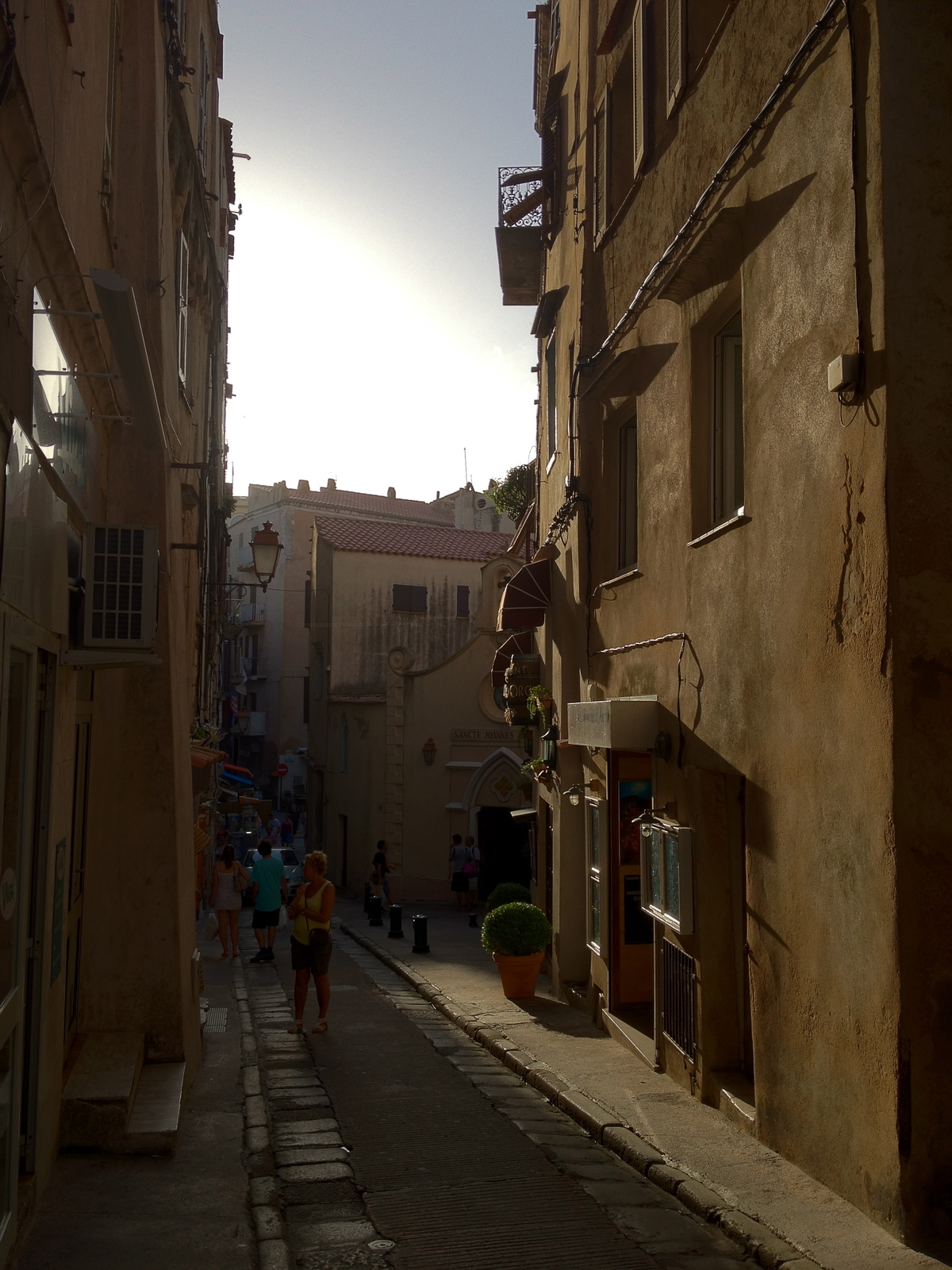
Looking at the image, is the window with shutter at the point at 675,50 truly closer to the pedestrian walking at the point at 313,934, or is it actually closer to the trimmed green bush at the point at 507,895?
the pedestrian walking at the point at 313,934

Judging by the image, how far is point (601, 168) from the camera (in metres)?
13.0

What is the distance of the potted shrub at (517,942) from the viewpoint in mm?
13406

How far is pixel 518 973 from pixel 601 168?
9230 millimetres

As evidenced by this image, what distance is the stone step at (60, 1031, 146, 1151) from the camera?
22.8ft

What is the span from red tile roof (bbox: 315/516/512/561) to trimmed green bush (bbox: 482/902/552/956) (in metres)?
25.1

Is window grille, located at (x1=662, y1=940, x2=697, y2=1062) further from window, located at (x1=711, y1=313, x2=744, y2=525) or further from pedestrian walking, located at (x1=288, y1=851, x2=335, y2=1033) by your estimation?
window, located at (x1=711, y1=313, x2=744, y2=525)

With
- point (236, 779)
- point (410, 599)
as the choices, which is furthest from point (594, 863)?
point (236, 779)

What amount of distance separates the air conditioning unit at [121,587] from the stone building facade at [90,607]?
1cm

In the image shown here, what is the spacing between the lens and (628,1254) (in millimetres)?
5711

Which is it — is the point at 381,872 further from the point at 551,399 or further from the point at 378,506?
the point at 378,506

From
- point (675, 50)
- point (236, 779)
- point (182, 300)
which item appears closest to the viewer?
point (675, 50)

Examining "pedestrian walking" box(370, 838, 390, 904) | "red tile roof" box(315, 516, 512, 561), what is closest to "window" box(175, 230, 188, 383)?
"pedestrian walking" box(370, 838, 390, 904)

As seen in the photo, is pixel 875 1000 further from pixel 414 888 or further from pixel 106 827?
pixel 414 888

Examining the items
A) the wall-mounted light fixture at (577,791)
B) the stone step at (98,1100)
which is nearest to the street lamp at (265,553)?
the wall-mounted light fixture at (577,791)
